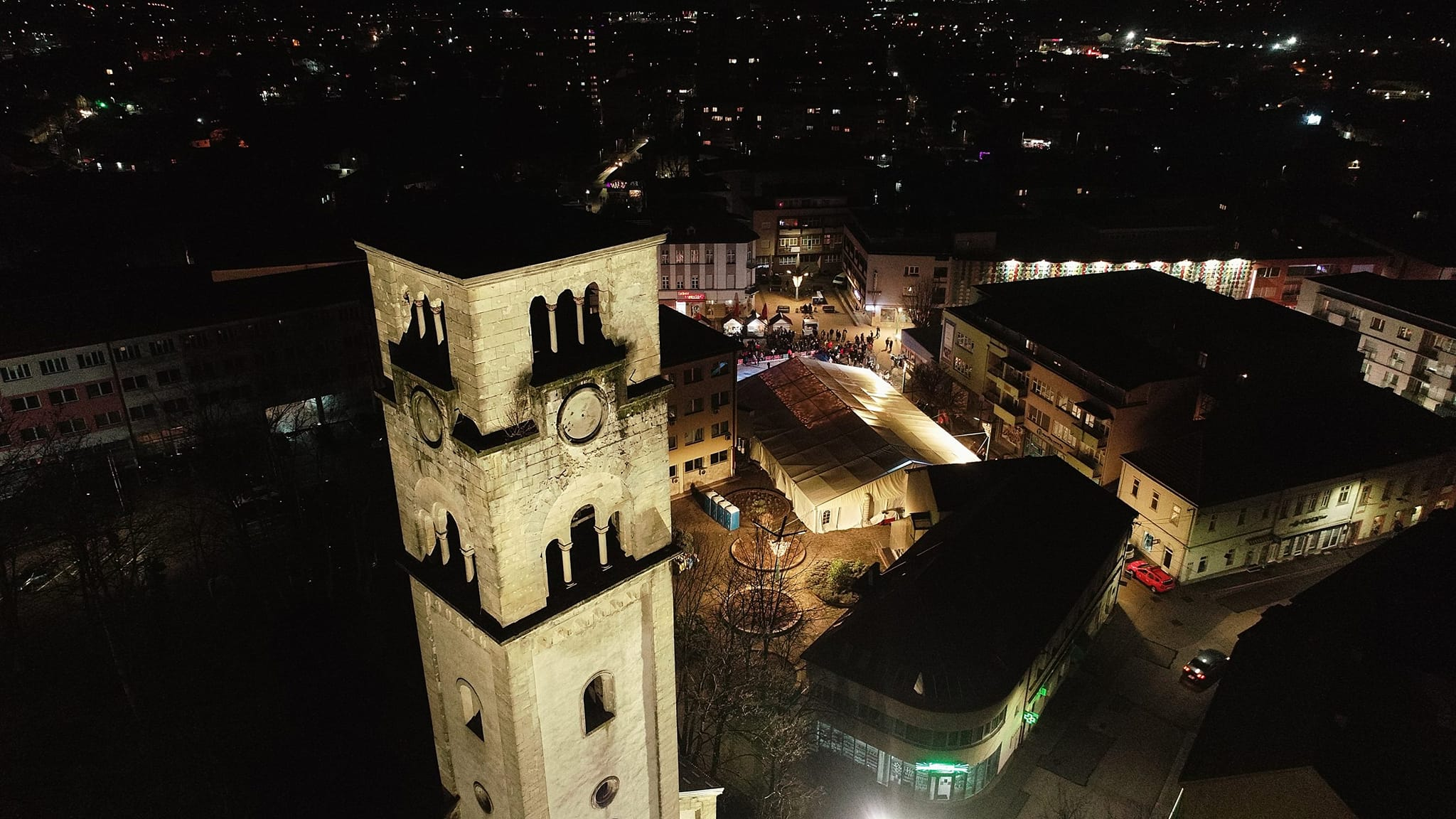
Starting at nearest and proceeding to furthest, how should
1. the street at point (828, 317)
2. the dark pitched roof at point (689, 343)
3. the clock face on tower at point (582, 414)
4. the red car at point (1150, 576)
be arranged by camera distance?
the clock face on tower at point (582, 414) → the red car at point (1150, 576) → the dark pitched roof at point (689, 343) → the street at point (828, 317)

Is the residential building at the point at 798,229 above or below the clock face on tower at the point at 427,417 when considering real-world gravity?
below

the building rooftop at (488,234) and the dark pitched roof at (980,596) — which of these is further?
the dark pitched roof at (980,596)

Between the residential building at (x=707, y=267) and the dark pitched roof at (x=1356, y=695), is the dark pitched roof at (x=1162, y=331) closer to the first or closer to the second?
the dark pitched roof at (x=1356, y=695)

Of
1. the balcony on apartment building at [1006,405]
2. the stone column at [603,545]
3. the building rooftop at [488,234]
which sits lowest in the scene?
the balcony on apartment building at [1006,405]

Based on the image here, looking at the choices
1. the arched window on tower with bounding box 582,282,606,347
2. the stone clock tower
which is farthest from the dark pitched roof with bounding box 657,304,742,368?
the stone clock tower

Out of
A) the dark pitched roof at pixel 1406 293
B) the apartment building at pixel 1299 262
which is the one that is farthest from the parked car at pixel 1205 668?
the apartment building at pixel 1299 262

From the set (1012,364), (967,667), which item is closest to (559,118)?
(1012,364)

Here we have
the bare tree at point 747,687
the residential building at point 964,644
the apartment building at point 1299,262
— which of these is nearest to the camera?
the bare tree at point 747,687
